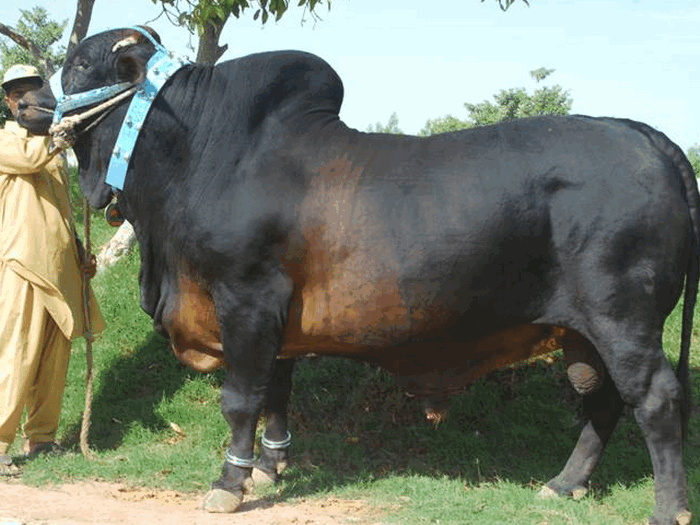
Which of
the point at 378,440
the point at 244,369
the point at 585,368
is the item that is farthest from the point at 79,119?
the point at 585,368

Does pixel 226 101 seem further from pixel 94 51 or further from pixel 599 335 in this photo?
pixel 599 335

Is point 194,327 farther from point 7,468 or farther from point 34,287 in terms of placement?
point 7,468

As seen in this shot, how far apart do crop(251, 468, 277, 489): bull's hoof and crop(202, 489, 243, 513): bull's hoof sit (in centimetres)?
52

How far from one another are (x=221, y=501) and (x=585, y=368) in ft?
6.24

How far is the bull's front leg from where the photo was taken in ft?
15.0

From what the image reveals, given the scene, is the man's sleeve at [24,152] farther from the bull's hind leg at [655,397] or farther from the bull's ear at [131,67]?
the bull's hind leg at [655,397]

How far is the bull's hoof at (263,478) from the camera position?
17.2 ft

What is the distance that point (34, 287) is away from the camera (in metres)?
5.75

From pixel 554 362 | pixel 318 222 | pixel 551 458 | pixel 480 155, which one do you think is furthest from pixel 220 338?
pixel 554 362

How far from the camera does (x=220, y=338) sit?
485cm

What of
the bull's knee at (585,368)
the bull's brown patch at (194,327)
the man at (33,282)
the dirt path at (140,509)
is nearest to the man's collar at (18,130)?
the man at (33,282)

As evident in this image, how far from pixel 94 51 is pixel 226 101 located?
76 centimetres

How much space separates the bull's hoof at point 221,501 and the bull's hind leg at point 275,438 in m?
0.56

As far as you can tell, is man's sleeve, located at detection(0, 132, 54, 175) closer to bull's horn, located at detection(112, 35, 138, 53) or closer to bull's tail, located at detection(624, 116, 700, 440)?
bull's horn, located at detection(112, 35, 138, 53)
